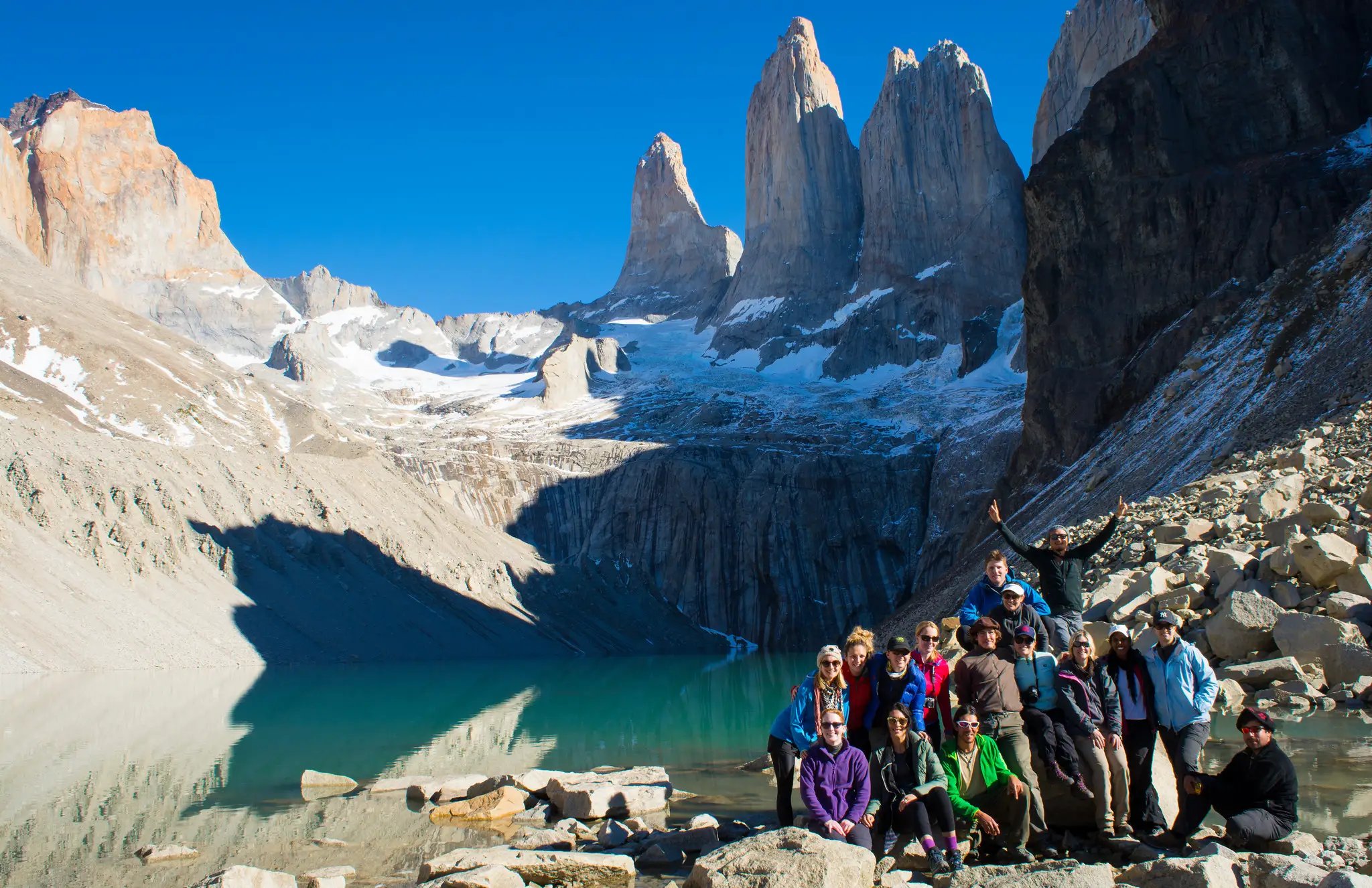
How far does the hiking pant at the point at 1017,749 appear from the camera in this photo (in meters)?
8.05

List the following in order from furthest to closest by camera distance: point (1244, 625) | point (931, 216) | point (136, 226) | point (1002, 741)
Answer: point (136, 226) → point (931, 216) → point (1244, 625) → point (1002, 741)

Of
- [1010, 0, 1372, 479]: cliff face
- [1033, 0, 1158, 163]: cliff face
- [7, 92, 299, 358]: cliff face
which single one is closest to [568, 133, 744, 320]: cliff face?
[7, 92, 299, 358]: cliff face

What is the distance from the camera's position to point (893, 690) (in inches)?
327

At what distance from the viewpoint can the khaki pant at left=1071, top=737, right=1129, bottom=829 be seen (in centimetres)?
805

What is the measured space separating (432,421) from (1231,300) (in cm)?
7150

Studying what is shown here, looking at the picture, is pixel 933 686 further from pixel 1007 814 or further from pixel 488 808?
pixel 488 808

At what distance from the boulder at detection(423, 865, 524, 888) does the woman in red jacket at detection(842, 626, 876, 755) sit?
2.76 m

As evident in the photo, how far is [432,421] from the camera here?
99438 millimetres

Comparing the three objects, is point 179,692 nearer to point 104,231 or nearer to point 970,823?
point 970,823

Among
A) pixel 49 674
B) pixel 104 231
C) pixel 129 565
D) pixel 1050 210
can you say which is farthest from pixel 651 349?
pixel 49 674

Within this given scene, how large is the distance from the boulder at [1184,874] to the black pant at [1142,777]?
4.45 feet

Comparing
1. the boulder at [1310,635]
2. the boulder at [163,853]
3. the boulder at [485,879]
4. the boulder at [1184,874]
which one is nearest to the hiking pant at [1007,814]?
the boulder at [1184,874]

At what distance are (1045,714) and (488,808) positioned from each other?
7.01 metres

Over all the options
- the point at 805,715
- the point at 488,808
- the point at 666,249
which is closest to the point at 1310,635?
the point at 805,715
